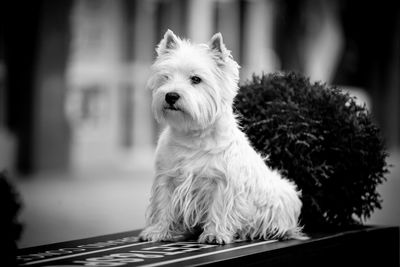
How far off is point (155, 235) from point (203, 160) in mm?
689

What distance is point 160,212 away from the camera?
5305 mm

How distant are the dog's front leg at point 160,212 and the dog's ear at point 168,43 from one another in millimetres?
921

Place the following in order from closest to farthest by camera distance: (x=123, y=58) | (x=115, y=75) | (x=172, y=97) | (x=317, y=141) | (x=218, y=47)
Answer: (x=172, y=97)
(x=218, y=47)
(x=317, y=141)
(x=115, y=75)
(x=123, y=58)

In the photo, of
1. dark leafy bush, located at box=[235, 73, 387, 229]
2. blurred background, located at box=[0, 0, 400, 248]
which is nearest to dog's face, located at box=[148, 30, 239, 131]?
dark leafy bush, located at box=[235, 73, 387, 229]

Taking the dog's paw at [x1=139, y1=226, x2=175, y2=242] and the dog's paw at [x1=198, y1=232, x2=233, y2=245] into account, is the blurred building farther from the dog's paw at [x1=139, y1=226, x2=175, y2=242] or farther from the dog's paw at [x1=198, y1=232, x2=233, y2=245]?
the dog's paw at [x1=198, y1=232, x2=233, y2=245]

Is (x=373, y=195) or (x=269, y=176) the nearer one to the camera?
(x=269, y=176)

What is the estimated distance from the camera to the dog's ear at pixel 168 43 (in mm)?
5254

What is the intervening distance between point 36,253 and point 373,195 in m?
3.13

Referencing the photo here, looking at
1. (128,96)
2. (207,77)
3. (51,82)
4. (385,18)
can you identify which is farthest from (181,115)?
(385,18)

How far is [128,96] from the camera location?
2525 cm

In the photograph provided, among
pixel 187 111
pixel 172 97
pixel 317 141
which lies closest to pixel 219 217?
pixel 187 111

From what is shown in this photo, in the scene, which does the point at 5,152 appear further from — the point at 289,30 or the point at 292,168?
the point at 292,168

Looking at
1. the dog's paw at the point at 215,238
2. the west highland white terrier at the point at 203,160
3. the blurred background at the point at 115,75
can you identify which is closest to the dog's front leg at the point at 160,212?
the west highland white terrier at the point at 203,160

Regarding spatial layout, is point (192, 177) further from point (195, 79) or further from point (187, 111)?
point (195, 79)
